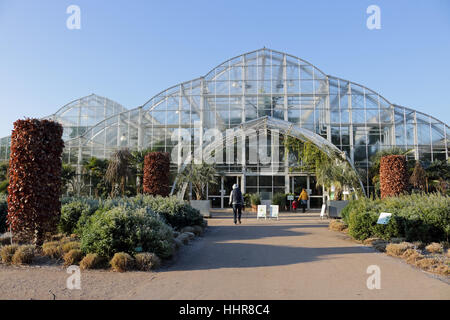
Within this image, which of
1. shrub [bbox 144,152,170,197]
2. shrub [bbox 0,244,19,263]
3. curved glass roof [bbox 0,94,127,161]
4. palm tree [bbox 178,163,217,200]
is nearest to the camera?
shrub [bbox 0,244,19,263]

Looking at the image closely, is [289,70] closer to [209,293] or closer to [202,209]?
[202,209]

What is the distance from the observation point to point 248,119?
21.1 meters

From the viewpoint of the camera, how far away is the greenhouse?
67.2ft

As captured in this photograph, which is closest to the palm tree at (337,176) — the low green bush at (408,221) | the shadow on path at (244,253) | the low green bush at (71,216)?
the low green bush at (408,221)

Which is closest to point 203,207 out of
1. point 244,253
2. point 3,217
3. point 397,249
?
point 3,217

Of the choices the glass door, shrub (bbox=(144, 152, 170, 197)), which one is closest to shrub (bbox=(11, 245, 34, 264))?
shrub (bbox=(144, 152, 170, 197))

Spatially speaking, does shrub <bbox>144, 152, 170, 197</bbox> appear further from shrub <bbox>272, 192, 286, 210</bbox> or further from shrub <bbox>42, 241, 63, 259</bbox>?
shrub <bbox>272, 192, 286, 210</bbox>

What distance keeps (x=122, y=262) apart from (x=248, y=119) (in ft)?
54.8

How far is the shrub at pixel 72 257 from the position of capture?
224 inches

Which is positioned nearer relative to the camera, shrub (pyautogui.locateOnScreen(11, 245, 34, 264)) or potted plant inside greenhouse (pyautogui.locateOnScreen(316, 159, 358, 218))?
shrub (pyautogui.locateOnScreen(11, 245, 34, 264))

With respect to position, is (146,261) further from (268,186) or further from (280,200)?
(268,186)

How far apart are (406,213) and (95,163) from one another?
573 inches

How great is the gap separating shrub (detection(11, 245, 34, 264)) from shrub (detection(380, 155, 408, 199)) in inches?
438

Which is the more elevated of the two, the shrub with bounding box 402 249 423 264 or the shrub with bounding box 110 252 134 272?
the shrub with bounding box 110 252 134 272
